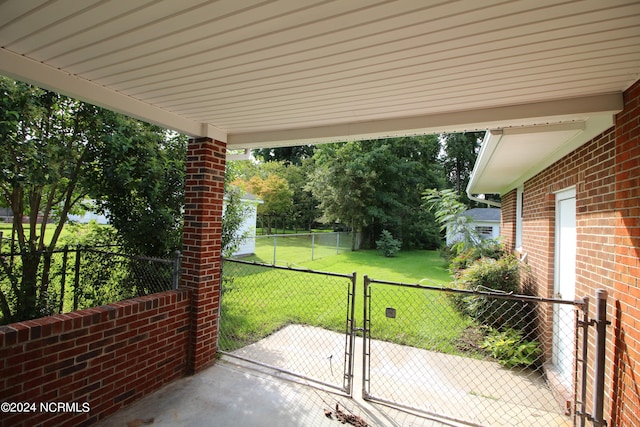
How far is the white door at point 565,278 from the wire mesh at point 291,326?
2514 millimetres

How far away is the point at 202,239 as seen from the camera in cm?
347

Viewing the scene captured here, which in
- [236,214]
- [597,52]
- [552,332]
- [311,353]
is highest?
[597,52]

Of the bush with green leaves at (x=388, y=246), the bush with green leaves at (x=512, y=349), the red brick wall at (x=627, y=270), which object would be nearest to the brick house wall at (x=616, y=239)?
the red brick wall at (x=627, y=270)

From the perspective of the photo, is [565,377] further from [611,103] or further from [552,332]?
[611,103]

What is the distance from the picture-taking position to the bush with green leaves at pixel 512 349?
166 inches

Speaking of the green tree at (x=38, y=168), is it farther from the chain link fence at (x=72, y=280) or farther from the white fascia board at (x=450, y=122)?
the white fascia board at (x=450, y=122)

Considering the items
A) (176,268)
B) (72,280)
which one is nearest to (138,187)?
(176,268)

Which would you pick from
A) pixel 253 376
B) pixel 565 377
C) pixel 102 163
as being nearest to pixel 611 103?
pixel 565 377

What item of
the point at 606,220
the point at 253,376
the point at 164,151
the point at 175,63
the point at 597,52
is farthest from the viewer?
the point at 164,151

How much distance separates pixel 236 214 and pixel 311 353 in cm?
250

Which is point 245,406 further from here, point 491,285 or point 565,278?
point 491,285

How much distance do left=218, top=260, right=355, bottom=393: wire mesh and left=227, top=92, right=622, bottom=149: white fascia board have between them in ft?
4.67

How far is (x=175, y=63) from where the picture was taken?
6.97 feet

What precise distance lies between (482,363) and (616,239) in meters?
2.64
